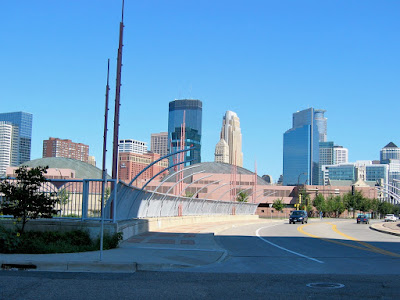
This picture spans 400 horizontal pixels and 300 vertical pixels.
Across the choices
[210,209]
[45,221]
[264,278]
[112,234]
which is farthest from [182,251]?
[210,209]

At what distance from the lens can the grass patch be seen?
13500mm

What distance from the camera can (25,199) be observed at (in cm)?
1495

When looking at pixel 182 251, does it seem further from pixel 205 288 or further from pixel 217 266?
pixel 205 288

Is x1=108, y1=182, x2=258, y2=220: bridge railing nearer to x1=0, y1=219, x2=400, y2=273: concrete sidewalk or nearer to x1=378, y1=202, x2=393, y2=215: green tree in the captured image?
x1=0, y1=219, x2=400, y2=273: concrete sidewalk

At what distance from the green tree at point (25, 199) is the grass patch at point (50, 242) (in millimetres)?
613

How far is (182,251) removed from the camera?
16203 millimetres

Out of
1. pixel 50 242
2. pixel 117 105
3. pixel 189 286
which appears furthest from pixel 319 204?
pixel 189 286

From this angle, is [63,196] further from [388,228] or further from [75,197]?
[388,228]

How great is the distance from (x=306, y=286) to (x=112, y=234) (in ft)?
26.7

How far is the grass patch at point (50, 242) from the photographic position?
1350 centimetres

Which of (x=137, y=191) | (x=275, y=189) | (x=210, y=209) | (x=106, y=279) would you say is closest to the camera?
(x=106, y=279)

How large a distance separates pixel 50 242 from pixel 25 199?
1439 millimetres

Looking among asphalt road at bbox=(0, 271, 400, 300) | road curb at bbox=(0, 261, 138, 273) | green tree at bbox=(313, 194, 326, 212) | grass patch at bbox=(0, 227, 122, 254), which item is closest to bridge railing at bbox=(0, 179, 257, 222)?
grass patch at bbox=(0, 227, 122, 254)

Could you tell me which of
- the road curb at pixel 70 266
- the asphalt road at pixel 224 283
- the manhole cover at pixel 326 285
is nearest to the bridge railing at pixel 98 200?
the road curb at pixel 70 266
